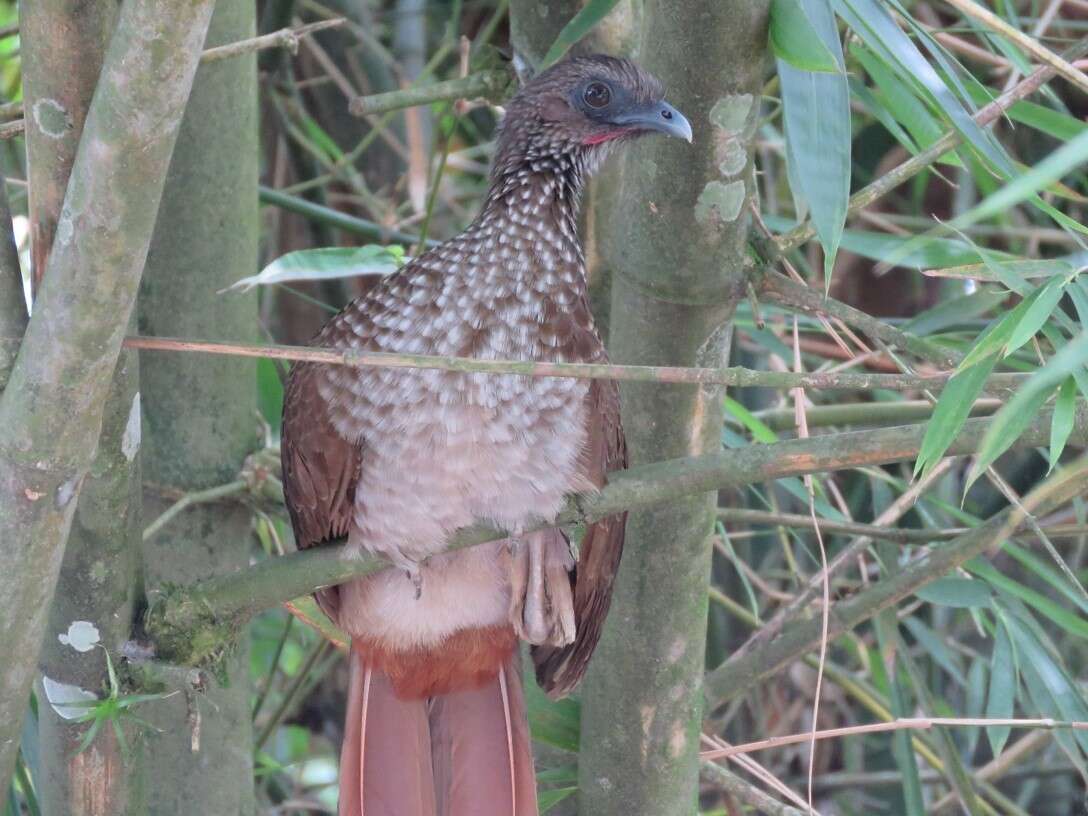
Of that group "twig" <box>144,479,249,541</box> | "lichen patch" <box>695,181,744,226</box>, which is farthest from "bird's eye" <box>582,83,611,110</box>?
"twig" <box>144,479,249,541</box>

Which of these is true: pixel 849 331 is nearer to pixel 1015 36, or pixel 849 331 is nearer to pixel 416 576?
pixel 416 576

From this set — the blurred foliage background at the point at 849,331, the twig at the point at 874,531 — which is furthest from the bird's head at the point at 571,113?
the twig at the point at 874,531

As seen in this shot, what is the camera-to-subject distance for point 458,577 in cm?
244

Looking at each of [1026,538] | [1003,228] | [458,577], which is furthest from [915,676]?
[1003,228]

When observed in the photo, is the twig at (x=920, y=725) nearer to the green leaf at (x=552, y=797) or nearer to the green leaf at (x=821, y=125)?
the green leaf at (x=552, y=797)

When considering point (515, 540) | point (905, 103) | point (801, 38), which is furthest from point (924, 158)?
point (515, 540)

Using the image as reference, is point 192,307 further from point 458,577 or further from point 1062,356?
point 1062,356

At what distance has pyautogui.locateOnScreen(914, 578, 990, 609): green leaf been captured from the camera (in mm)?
2488

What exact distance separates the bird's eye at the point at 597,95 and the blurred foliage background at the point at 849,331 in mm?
139

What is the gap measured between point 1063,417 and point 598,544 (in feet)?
2.78

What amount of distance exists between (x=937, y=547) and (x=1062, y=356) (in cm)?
135

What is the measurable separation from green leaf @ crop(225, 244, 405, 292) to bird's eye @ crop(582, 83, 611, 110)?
42 cm

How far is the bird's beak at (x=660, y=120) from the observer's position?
1.96 metres

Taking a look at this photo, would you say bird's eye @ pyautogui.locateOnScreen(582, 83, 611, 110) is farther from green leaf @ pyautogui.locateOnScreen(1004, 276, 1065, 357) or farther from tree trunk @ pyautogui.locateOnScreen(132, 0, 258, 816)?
green leaf @ pyautogui.locateOnScreen(1004, 276, 1065, 357)
